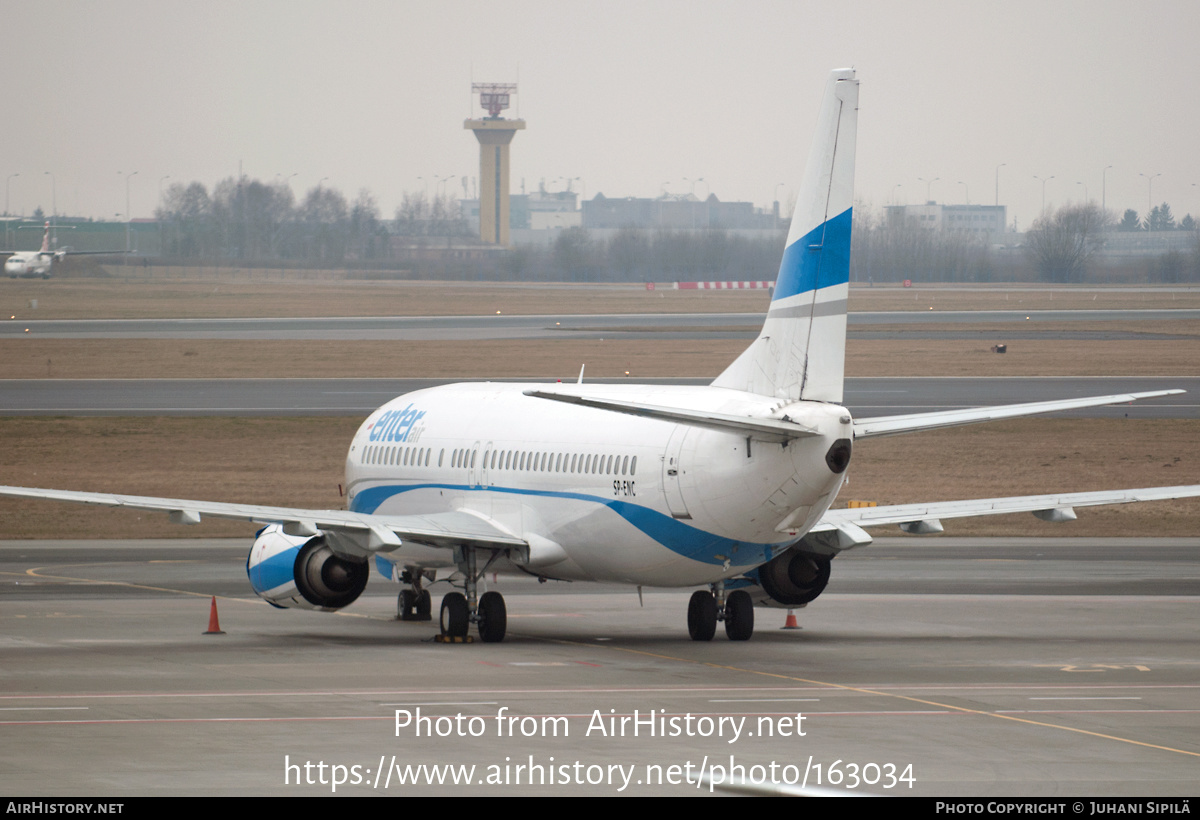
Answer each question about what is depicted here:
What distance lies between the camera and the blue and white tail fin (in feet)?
86.1

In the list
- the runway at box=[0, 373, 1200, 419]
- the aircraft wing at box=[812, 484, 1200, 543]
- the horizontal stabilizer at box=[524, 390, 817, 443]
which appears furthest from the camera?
the runway at box=[0, 373, 1200, 419]

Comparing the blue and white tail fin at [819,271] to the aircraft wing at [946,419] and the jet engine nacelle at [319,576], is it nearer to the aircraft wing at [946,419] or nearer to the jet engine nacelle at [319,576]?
the aircraft wing at [946,419]

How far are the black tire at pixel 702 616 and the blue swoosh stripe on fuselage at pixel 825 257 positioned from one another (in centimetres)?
618

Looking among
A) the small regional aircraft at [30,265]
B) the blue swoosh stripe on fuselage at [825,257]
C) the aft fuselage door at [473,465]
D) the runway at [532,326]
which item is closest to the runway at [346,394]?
the runway at [532,326]

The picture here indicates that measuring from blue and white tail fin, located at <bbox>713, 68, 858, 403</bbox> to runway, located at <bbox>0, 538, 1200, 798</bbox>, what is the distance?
4.76m

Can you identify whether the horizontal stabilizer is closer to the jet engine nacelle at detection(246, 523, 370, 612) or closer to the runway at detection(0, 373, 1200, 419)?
the jet engine nacelle at detection(246, 523, 370, 612)

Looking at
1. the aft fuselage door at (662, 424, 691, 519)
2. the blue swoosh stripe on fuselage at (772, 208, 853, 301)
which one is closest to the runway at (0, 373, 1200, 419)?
the blue swoosh stripe on fuselage at (772, 208, 853, 301)

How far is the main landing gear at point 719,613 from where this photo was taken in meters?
29.7

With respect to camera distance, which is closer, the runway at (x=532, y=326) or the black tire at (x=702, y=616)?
the black tire at (x=702, y=616)

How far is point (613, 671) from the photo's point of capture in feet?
85.6

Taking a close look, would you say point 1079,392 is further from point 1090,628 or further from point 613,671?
point 613,671

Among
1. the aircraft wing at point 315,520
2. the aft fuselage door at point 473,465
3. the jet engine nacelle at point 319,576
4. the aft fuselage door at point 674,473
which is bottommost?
the jet engine nacelle at point 319,576

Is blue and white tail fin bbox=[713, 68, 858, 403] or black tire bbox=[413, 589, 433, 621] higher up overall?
blue and white tail fin bbox=[713, 68, 858, 403]

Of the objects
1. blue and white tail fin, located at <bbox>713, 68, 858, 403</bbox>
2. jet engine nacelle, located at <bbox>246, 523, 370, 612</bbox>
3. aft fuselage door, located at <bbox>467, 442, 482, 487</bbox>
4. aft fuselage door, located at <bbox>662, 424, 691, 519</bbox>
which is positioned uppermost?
blue and white tail fin, located at <bbox>713, 68, 858, 403</bbox>
